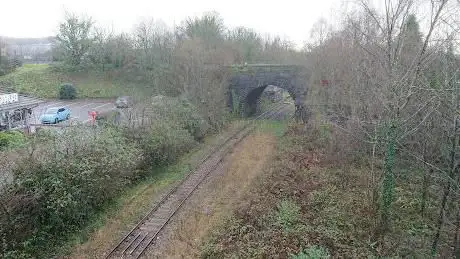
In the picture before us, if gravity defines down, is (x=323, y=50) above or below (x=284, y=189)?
above

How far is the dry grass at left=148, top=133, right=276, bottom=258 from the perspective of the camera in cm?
1392

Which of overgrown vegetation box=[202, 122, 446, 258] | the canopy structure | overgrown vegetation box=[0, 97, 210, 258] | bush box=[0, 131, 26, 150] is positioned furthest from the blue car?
overgrown vegetation box=[202, 122, 446, 258]

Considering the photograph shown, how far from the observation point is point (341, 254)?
12977 mm

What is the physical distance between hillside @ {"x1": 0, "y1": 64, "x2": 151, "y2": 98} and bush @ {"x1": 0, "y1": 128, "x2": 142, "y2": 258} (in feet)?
89.0

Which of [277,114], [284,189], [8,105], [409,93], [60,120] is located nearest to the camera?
[409,93]

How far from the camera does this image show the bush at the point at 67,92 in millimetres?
43781

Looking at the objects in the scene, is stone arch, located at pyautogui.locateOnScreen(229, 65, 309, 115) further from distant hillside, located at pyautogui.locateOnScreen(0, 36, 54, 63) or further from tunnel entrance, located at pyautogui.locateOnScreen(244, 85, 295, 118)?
distant hillside, located at pyautogui.locateOnScreen(0, 36, 54, 63)

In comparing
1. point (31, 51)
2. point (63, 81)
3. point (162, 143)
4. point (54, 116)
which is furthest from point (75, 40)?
point (31, 51)

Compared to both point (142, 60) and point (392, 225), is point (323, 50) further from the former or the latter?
point (142, 60)

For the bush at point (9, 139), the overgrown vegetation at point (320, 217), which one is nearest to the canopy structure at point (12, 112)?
the bush at point (9, 139)

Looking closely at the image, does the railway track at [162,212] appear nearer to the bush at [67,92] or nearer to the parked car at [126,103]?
the parked car at [126,103]

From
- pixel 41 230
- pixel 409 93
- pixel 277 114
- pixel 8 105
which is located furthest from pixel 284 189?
pixel 277 114

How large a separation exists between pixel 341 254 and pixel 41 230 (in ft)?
34.7

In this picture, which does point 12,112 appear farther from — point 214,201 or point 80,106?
point 214,201
